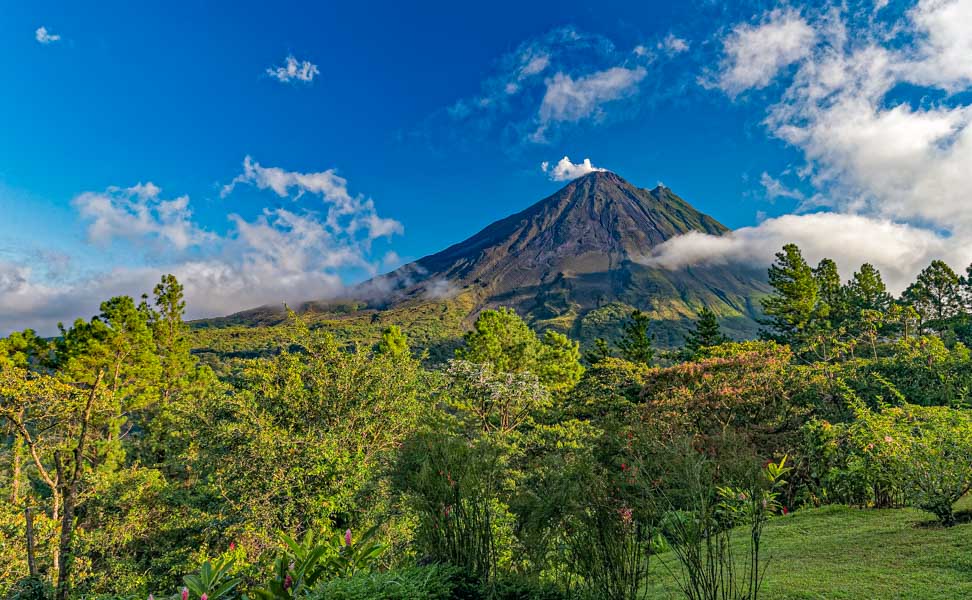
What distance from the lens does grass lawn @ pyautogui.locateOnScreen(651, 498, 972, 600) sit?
12.4ft

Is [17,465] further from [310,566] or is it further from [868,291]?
[868,291]

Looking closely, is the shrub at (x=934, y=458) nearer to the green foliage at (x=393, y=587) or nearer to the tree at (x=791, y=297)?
the green foliage at (x=393, y=587)

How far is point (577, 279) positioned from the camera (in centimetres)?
15450

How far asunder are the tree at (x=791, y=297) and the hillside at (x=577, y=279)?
69123 mm

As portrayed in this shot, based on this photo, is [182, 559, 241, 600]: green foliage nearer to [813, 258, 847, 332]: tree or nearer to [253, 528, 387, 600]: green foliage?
[253, 528, 387, 600]: green foliage

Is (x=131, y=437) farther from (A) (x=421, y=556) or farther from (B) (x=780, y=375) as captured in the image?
(B) (x=780, y=375)

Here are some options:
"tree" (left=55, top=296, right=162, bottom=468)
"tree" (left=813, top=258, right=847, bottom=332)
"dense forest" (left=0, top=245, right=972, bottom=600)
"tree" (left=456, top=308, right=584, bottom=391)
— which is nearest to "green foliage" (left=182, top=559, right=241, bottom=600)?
"dense forest" (left=0, top=245, right=972, bottom=600)

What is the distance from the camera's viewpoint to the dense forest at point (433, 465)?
11.1ft

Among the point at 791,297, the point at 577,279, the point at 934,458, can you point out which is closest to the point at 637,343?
the point at 791,297

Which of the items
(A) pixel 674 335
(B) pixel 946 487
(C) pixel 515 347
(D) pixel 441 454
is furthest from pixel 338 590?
(A) pixel 674 335

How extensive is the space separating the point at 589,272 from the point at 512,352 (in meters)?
139

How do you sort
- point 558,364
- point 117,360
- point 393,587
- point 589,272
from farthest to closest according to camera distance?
point 589,272 < point 558,364 < point 117,360 < point 393,587

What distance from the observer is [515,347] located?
26.8 m

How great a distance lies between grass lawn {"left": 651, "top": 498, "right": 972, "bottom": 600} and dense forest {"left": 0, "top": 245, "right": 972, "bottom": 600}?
255mm
